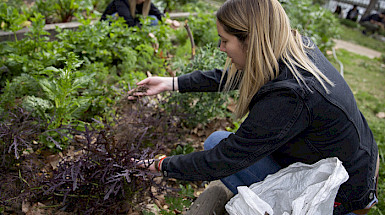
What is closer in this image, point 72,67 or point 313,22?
point 72,67

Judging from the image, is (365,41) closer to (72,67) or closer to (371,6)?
(371,6)

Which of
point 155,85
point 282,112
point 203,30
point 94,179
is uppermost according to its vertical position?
point 282,112

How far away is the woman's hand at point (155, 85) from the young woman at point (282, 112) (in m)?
0.64

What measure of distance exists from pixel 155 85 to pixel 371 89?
4.60 metres

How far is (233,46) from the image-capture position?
1.57 metres

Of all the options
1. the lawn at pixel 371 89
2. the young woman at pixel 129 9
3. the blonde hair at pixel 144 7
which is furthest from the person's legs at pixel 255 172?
the blonde hair at pixel 144 7

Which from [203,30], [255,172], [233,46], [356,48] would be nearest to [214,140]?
[255,172]

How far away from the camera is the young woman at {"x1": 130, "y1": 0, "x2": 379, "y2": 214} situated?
1.42 metres

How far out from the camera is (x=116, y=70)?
3289 mm

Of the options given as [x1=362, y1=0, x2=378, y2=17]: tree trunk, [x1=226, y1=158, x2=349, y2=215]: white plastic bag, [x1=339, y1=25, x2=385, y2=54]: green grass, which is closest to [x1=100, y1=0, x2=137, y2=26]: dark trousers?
[x1=226, y1=158, x2=349, y2=215]: white plastic bag

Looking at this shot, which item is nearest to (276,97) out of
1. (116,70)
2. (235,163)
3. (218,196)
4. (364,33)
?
(235,163)

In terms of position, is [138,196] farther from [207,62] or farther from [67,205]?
[207,62]

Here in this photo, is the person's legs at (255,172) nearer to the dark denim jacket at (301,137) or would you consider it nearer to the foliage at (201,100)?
the dark denim jacket at (301,137)

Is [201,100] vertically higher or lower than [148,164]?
lower
